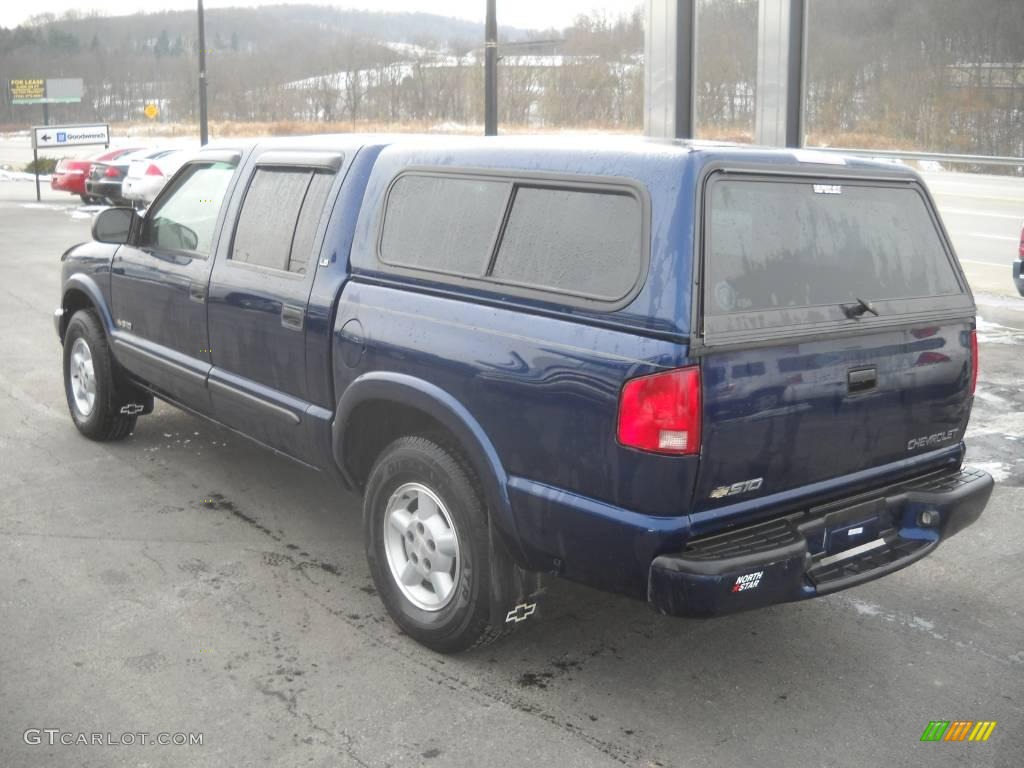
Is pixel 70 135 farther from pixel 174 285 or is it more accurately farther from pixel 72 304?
pixel 174 285

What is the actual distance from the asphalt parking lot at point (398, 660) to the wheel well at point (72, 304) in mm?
1340

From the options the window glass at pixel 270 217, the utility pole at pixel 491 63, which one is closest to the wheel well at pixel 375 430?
the window glass at pixel 270 217

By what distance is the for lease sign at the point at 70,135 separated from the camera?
31.4 metres

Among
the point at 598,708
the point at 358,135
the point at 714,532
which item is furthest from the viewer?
the point at 358,135

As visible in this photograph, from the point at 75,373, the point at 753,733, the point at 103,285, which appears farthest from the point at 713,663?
the point at 75,373

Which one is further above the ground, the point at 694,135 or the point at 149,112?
the point at 149,112

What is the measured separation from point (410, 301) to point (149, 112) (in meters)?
42.0

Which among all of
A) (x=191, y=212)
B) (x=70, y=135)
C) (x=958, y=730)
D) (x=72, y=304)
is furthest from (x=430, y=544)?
(x=70, y=135)

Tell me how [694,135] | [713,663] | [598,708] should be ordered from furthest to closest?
[694,135]
[713,663]
[598,708]

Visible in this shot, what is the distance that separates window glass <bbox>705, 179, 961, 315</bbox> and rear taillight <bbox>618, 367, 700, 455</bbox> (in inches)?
9.8

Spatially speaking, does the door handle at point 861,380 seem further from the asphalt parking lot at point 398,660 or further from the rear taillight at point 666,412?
the asphalt parking lot at point 398,660

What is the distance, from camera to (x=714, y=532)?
3439 mm

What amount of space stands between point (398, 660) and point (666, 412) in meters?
1.48

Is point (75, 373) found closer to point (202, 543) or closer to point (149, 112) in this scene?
point (202, 543)
